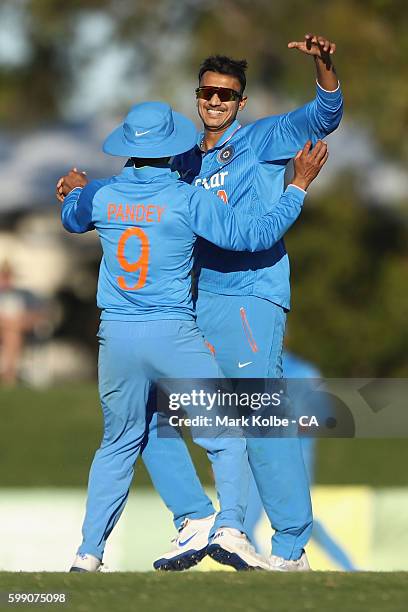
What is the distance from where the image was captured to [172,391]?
19.6ft

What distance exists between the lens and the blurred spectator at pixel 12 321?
19.8m

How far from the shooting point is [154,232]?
5.80 meters

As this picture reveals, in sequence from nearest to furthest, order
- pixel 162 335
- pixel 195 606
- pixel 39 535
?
pixel 195 606, pixel 162 335, pixel 39 535

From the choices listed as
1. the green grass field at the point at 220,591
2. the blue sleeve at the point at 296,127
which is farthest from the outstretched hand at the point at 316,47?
the green grass field at the point at 220,591

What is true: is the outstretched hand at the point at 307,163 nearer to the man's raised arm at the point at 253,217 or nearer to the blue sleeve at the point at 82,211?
the man's raised arm at the point at 253,217

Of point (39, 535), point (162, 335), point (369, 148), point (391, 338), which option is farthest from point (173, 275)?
point (369, 148)

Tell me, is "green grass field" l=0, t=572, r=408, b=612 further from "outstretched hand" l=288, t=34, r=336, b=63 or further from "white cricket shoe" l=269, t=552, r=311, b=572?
"outstretched hand" l=288, t=34, r=336, b=63

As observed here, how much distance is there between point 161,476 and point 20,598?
1300mm

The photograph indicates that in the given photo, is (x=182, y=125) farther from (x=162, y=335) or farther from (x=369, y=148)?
(x=369, y=148)

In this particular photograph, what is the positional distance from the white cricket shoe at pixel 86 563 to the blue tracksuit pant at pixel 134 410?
24 mm

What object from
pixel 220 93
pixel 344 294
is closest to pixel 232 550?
pixel 220 93

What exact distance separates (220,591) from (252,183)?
6.29ft

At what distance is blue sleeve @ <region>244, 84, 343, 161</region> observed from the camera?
602cm

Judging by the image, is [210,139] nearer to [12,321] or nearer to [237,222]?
[237,222]
